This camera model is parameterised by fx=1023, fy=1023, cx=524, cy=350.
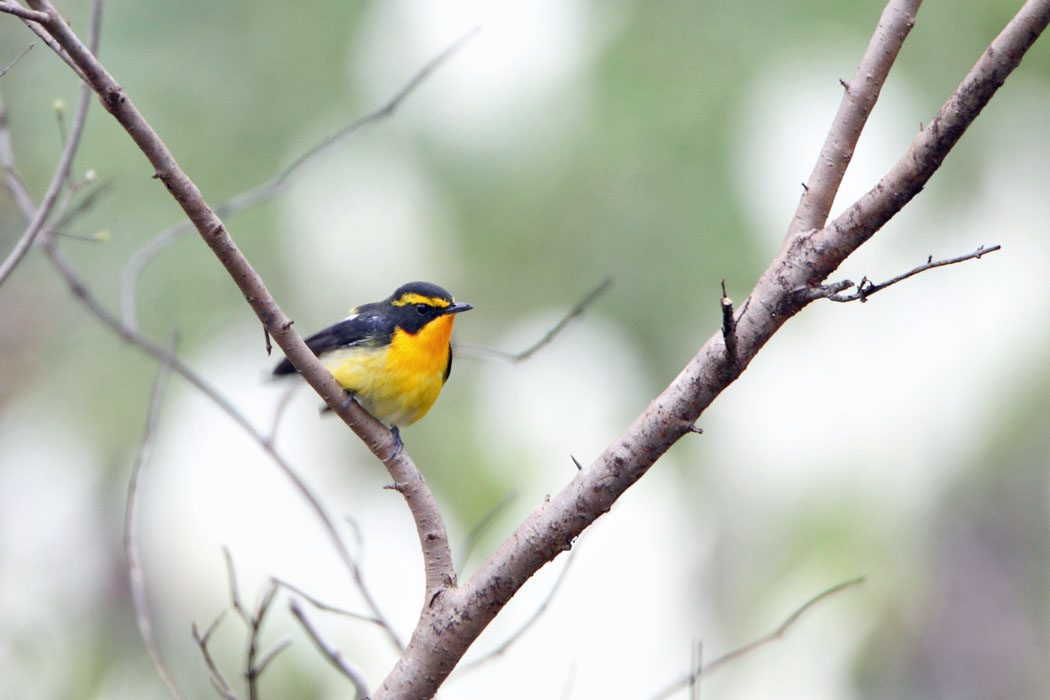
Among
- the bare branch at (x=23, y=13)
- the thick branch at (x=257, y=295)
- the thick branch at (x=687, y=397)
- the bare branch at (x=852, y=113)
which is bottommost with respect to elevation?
the thick branch at (x=687, y=397)

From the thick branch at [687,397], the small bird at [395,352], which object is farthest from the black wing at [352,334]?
the thick branch at [687,397]

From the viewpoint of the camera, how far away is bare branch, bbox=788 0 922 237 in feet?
8.42

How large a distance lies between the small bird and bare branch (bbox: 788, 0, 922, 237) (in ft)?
6.83

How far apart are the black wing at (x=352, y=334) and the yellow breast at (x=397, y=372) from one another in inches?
1.7

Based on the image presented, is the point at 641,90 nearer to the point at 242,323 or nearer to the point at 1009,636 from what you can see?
the point at 242,323

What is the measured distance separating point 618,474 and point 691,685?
850 millimetres

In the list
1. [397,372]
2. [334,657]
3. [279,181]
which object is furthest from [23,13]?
[397,372]

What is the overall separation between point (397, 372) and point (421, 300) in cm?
46

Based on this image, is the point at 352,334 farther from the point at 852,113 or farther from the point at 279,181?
the point at 852,113

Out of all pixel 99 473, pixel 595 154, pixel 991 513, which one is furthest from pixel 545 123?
pixel 991 513

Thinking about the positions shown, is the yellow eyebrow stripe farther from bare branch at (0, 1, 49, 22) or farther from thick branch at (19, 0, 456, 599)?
bare branch at (0, 1, 49, 22)

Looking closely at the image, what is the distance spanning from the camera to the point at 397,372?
4.33 meters

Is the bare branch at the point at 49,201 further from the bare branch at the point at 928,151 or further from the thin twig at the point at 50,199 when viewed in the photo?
the bare branch at the point at 928,151

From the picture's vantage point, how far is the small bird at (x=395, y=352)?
170 inches
